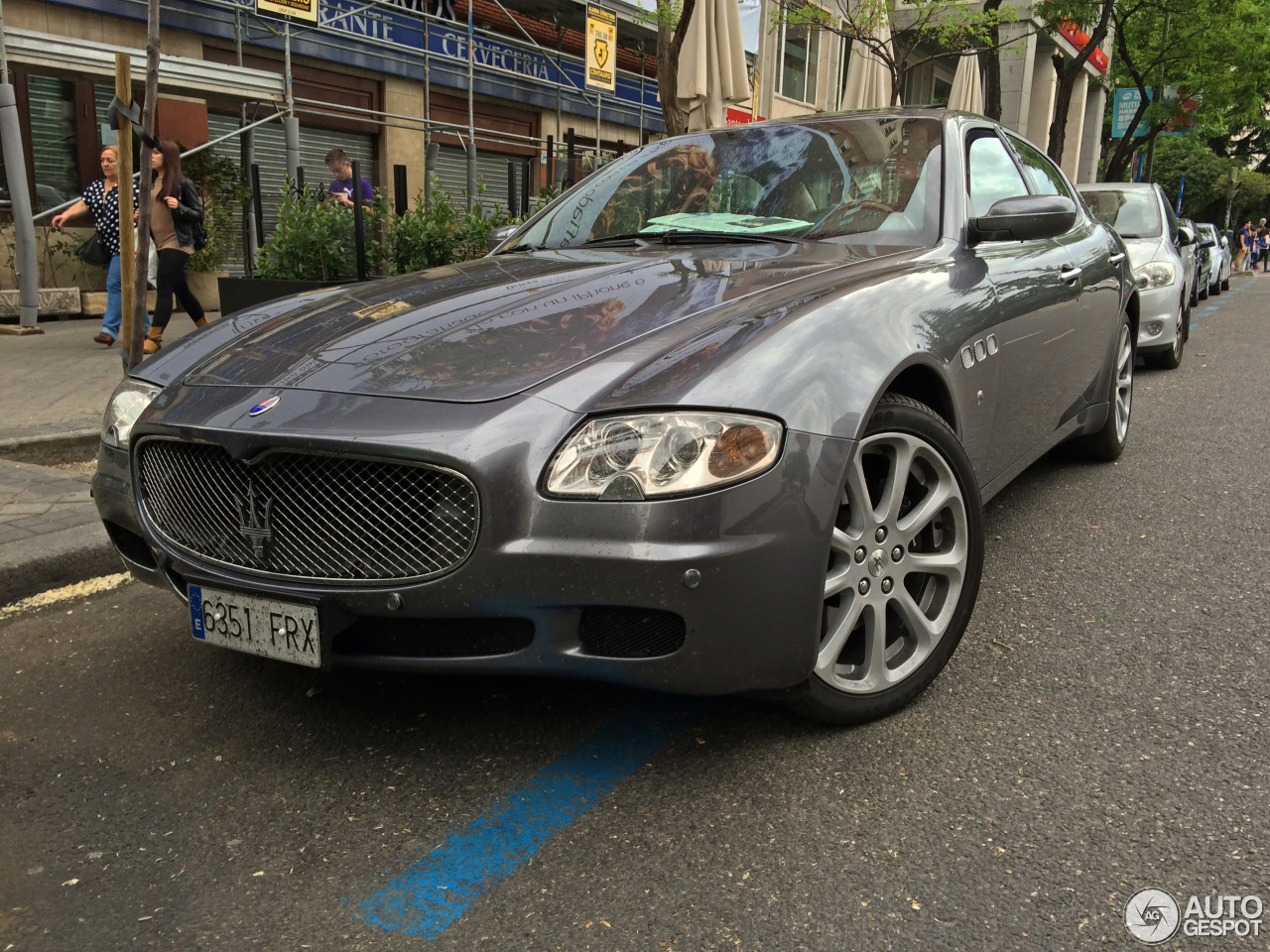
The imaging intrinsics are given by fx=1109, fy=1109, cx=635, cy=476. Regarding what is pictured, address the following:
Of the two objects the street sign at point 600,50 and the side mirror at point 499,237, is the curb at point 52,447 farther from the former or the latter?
the street sign at point 600,50

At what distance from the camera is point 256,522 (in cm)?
236

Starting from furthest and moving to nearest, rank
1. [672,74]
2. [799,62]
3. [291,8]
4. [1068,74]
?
[799,62], [1068,74], [291,8], [672,74]

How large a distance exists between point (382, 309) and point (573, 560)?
1.16 meters

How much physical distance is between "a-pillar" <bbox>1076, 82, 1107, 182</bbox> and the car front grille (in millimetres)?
42384

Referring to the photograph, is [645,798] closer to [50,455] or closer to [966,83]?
[50,455]

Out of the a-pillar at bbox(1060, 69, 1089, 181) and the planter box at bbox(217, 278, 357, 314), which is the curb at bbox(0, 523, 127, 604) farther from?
the a-pillar at bbox(1060, 69, 1089, 181)

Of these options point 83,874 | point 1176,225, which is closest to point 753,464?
point 83,874

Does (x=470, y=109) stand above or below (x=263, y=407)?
above

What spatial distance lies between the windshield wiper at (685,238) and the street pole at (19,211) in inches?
302

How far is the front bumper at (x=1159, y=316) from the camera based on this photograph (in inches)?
334

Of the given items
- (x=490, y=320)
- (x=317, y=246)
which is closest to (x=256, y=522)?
(x=490, y=320)

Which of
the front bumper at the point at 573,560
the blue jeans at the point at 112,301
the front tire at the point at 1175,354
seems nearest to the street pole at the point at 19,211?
the blue jeans at the point at 112,301

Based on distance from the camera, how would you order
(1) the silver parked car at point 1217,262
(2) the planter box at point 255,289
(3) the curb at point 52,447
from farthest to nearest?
(1) the silver parked car at point 1217,262, (2) the planter box at point 255,289, (3) the curb at point 52,447

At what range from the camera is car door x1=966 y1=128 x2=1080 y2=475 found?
339 centimetres
